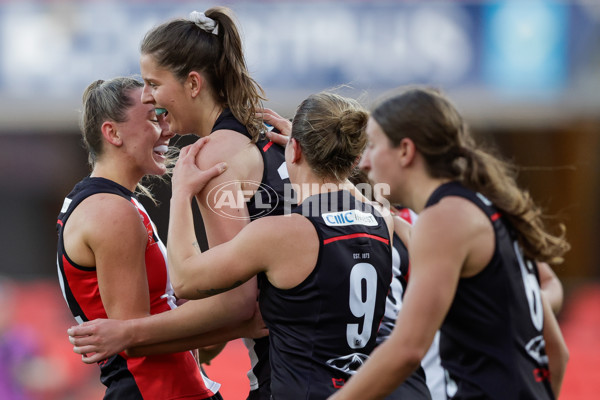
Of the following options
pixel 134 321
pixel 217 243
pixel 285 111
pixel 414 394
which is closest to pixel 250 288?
pixel 217 243

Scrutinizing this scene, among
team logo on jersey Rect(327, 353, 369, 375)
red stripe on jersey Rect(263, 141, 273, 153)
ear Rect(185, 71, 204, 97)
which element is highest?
ear Rect(185, 71, 204, 97)

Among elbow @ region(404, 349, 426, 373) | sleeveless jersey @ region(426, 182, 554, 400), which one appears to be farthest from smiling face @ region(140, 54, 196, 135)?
elbow @ region(404, 349, 426, 373)

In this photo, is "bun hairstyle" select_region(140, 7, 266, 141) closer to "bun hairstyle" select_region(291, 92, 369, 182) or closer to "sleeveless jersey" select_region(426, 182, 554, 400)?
"bun hairstyle" select_region(291, 92, 369, 182)

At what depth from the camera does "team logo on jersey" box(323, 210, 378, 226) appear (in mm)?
2738

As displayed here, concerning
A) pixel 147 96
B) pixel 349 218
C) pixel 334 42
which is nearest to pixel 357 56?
pixel 334 42

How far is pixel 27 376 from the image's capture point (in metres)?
7.83

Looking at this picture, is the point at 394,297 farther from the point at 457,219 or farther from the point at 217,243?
the point at 457,219

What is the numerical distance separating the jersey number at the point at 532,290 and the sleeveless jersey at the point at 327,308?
1.99 ft

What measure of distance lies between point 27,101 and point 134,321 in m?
8.31

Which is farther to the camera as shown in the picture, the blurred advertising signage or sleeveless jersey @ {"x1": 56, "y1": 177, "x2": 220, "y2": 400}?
the blurred advertising signage

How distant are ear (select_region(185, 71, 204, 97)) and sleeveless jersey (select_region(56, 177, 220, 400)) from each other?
0.52 m

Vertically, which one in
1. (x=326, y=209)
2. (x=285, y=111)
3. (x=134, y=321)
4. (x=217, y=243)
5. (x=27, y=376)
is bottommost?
(x=27, y=376)

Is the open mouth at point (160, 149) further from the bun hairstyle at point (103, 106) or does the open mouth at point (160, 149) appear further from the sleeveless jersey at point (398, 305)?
the sleeveless jersey at point (398, 305)

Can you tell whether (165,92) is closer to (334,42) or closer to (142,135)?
(142,135)
